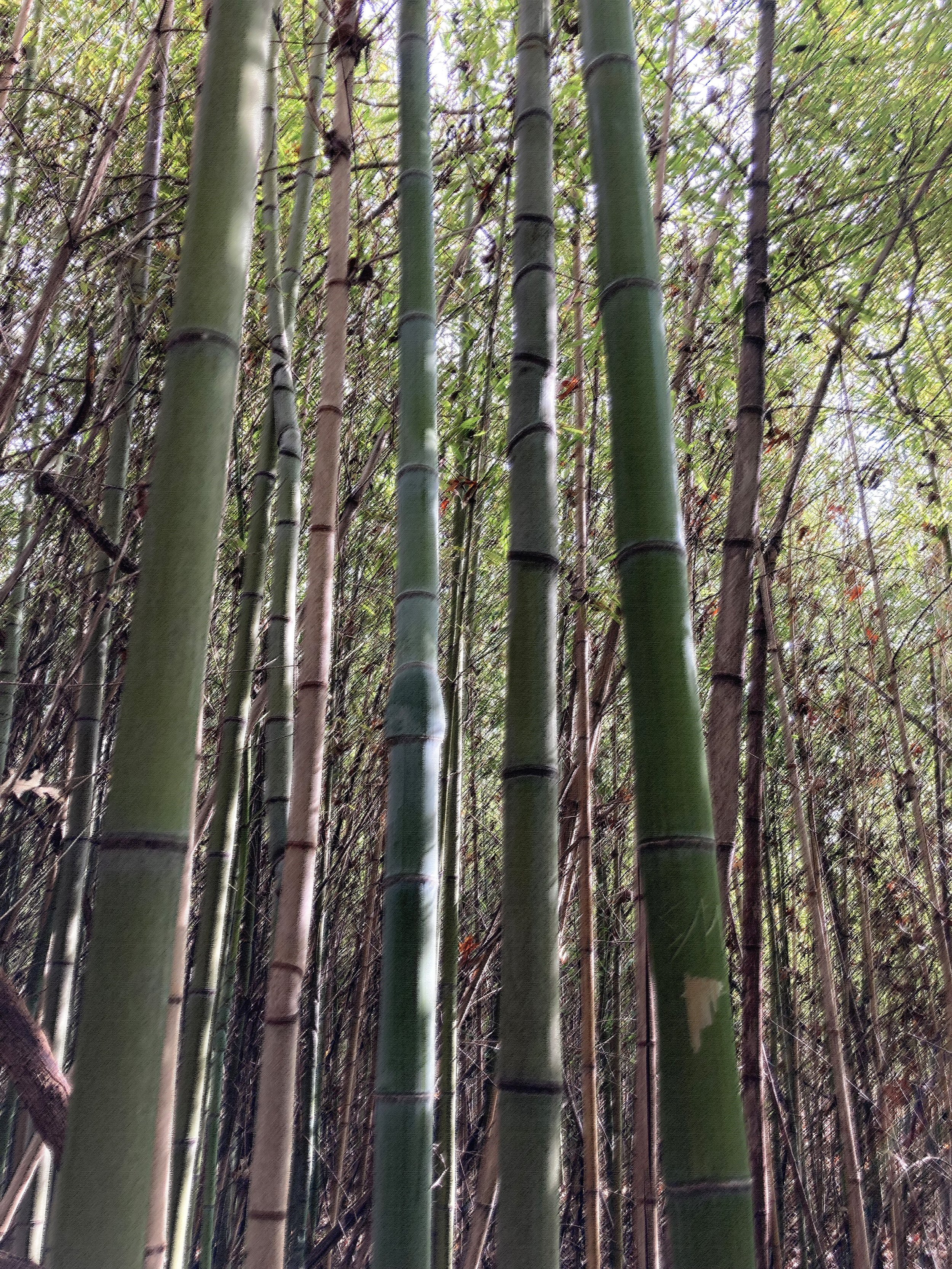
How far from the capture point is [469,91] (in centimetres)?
306

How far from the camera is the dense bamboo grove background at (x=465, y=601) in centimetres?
125

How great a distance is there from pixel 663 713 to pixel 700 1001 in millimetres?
216

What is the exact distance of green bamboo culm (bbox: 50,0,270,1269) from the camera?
615 mm

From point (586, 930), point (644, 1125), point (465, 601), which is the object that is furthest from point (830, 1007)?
point (465, 601)

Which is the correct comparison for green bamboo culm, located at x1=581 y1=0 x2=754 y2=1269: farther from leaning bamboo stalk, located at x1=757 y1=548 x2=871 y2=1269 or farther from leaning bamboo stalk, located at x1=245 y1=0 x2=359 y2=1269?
leaning bamboo stalk, located at x1=757 y1=548 x2=871 y2=1269

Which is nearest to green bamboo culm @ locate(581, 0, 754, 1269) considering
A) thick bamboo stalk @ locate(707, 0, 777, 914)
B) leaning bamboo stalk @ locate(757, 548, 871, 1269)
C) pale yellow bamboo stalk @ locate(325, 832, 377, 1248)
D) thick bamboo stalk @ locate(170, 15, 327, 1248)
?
thick bamboo stalk @ locate(707, 0, 777, 914)

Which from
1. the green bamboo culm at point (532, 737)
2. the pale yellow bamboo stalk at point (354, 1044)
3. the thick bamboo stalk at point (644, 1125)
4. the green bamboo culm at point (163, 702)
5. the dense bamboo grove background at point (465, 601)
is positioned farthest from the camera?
the pale yellow bamboo stalk at point (354, 1044)

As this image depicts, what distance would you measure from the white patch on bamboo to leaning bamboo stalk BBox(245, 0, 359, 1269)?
70 centimetres

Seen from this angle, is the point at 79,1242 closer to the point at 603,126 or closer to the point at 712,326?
the point at 603,126

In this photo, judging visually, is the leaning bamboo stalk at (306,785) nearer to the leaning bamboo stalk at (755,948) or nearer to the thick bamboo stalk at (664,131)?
the thick bamboo stalk at (664,131)

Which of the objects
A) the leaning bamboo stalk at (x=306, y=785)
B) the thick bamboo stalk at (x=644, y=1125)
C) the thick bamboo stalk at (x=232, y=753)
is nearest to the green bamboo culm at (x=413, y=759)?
the leaning bamboo stalk at (x=306, y=785)

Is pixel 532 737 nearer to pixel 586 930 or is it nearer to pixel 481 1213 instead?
pixel 586 930

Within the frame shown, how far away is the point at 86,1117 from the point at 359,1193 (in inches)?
120

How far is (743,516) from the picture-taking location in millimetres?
1456
